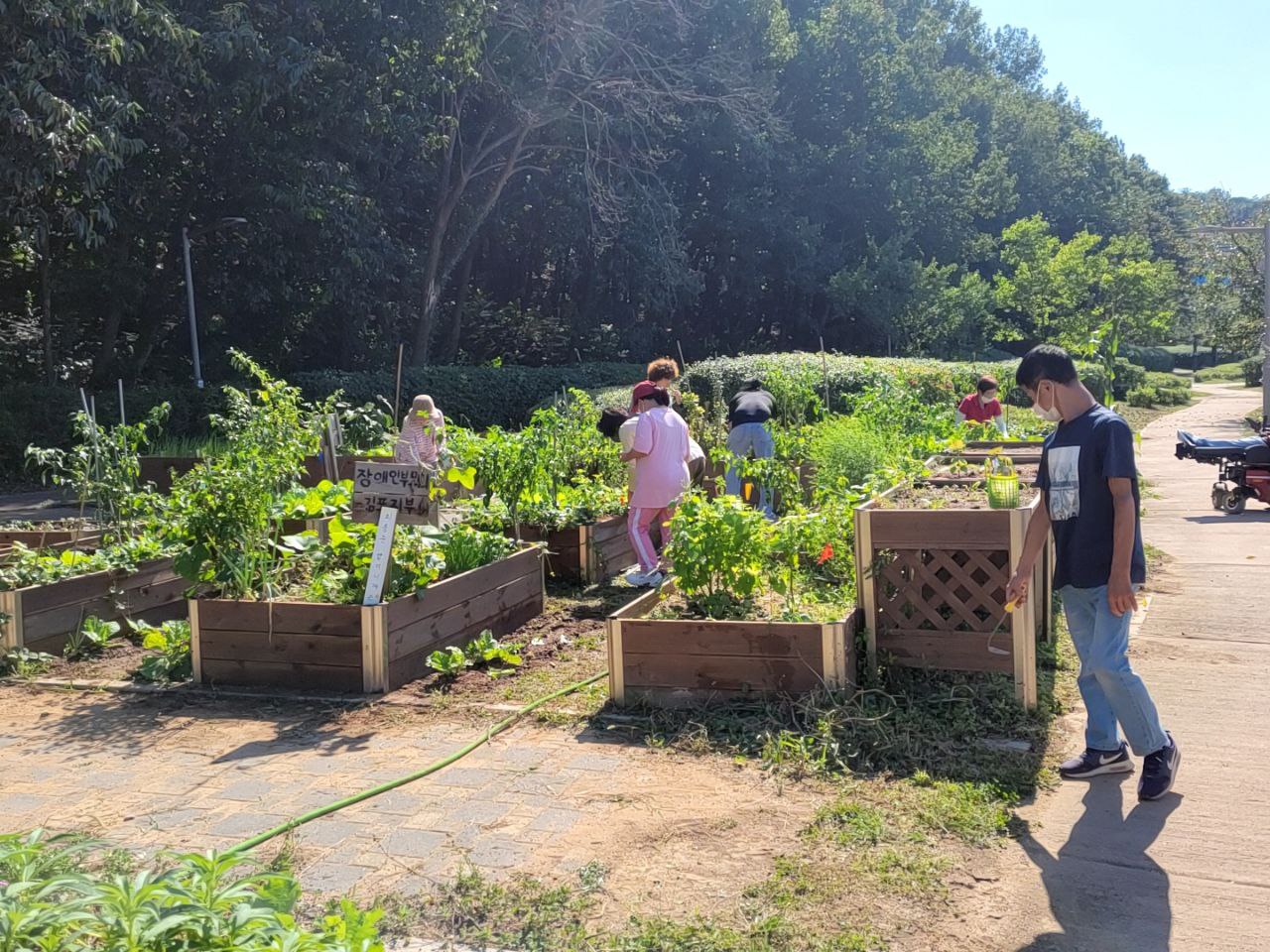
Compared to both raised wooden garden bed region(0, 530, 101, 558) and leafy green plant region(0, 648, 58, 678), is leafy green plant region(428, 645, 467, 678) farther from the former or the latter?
raised wooden garden bed region(0, 530, 101, 558)

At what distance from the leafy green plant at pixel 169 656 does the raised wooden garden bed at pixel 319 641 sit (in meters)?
0.26

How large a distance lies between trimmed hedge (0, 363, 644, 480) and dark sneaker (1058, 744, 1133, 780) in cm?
1659

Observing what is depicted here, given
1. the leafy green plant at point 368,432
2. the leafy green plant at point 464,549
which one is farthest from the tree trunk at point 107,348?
the leafy green plant at point 464,549

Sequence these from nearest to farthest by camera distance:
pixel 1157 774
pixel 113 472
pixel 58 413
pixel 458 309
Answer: pixel 1157 774 < pixel 113 472 < pixel 58 413 < pixel 458 309

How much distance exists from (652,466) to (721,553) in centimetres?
267

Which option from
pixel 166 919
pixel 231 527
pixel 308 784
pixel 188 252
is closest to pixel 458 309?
pixel 188 252

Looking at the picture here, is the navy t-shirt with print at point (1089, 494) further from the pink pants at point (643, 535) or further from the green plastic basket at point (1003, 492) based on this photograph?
the pink pants at point (643, 535)

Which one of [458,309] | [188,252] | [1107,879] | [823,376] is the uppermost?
[188,252]

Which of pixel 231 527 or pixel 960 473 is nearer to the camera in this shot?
pixel 231 527

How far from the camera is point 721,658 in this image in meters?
5.52

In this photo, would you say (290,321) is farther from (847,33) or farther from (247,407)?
(847,33)

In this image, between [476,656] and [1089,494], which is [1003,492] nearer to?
[1089,494]

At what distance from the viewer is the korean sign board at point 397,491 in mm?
6738

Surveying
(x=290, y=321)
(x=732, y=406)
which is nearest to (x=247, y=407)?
(x=732, y=406)
